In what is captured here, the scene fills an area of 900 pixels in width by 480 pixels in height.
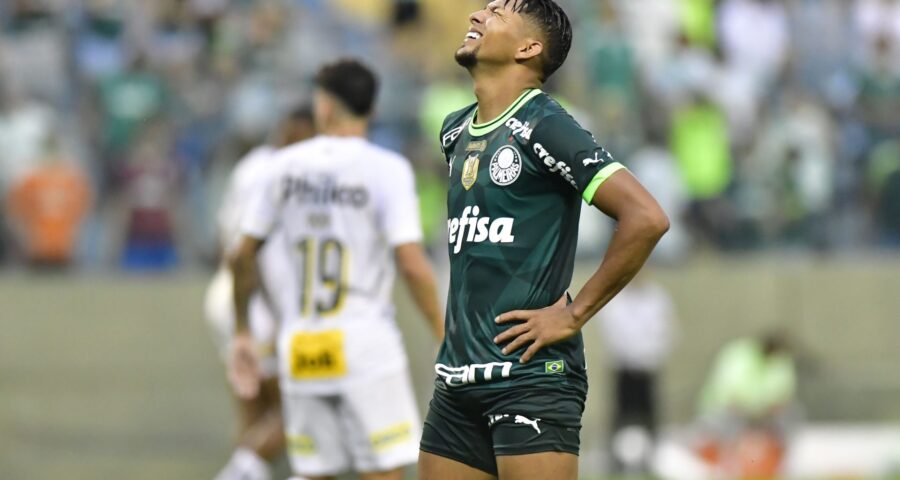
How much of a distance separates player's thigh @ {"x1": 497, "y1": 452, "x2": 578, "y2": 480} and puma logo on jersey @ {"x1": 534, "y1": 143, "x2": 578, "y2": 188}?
2.96 feet

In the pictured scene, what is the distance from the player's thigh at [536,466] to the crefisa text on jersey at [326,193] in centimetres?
248

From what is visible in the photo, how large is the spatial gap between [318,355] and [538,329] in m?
2.52

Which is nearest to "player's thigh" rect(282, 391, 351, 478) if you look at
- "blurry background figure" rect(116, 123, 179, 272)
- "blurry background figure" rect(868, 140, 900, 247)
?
"blurry background figure" rect(116, 123, 179, 272)

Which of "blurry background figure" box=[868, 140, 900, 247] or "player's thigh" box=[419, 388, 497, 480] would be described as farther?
"blurry background figure" box=[868, 140, 900, 247]

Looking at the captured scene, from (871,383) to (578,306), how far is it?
1177cm

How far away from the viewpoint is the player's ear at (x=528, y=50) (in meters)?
5.66

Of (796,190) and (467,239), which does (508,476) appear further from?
(796,190)

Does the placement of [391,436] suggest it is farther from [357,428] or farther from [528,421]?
[528,421]

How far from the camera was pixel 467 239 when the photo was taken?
562 cm

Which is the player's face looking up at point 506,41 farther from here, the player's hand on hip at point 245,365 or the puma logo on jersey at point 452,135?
the player's hand on hip at point 245,365

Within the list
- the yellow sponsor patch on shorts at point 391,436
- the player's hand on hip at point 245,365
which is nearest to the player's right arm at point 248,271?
the player's hand on hip at point 245,365

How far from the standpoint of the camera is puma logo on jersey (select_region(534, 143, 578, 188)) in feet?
17.7

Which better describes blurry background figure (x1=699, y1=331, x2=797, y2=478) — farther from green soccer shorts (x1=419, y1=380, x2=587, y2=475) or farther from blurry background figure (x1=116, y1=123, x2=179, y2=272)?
green soccer shorts (x1=419, y1=380, x2=587, y2=475)

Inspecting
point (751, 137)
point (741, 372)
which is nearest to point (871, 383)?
point (741, 372)
